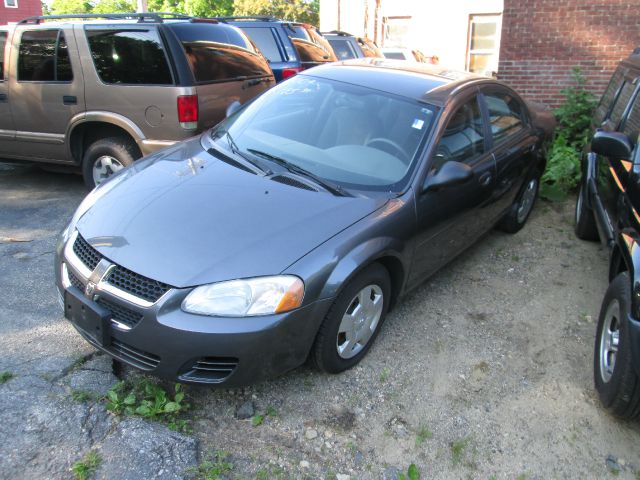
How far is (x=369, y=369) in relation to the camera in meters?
3.38

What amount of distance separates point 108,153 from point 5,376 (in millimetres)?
3176

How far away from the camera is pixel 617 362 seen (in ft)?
9.52

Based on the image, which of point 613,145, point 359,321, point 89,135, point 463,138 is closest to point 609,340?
point 613,145

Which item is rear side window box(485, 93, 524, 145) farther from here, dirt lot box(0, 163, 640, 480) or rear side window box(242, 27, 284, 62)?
rear side window box(242, 27, 284, 62)

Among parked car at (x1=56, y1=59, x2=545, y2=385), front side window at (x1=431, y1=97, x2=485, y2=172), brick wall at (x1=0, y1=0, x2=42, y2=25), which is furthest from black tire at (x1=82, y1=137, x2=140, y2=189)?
brick wall at (x1=0, y1=0, x2=42, y2=25)

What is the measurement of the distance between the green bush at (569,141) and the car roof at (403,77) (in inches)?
93.5

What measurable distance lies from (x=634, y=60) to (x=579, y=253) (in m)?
1.81

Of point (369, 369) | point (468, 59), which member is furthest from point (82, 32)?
point (468, 59)

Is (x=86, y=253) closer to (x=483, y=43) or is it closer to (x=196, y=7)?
(x=483, y=43)

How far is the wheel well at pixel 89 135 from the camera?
575 centimetres

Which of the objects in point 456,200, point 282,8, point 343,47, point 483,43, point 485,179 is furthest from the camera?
point 282,8

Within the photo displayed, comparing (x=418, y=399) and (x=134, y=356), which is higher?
(x=134, y=356)

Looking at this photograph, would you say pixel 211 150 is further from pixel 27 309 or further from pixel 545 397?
pixel 545 397

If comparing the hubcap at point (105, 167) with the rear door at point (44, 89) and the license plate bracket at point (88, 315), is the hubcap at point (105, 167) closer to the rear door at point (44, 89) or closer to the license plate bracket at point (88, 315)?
the rear door at point (44, 89)
